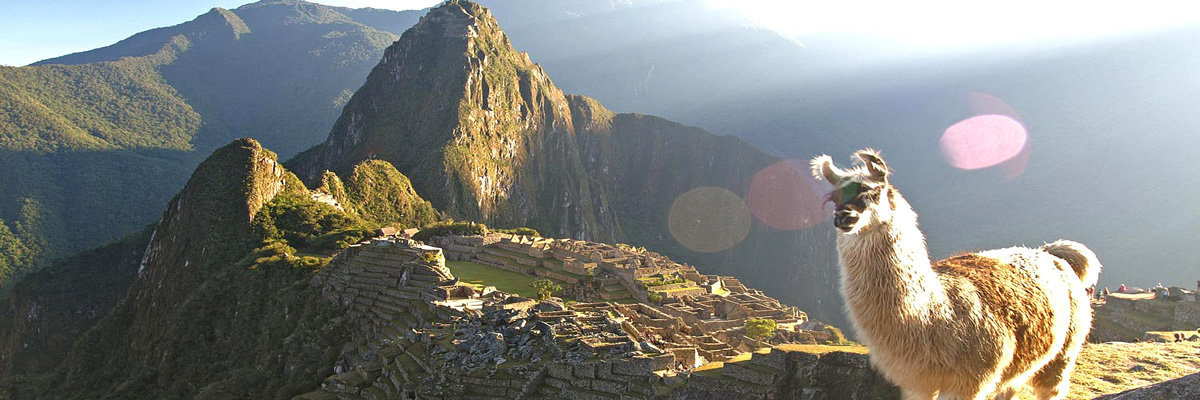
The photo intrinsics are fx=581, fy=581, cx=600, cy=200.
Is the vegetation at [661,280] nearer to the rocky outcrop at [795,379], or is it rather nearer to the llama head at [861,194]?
the rocky outcrop at [795,379]

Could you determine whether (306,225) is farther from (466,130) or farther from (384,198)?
(466,130)

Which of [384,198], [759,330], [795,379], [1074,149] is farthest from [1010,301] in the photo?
[1074,149]

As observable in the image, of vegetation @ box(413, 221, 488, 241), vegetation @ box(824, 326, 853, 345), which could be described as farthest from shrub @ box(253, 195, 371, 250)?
vegetation @ box(824, 326, 853, 345)

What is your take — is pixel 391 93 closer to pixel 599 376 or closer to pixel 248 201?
pixel 248 201

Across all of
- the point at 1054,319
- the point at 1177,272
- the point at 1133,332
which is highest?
the point at 1054,319

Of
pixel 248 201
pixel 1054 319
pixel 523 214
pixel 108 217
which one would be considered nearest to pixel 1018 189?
pixel 523 214

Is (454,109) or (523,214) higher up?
(454,109)

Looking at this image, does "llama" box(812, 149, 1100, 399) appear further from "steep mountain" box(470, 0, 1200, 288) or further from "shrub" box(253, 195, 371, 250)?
"steep mountain" box(470, 0, 1200, 288)
